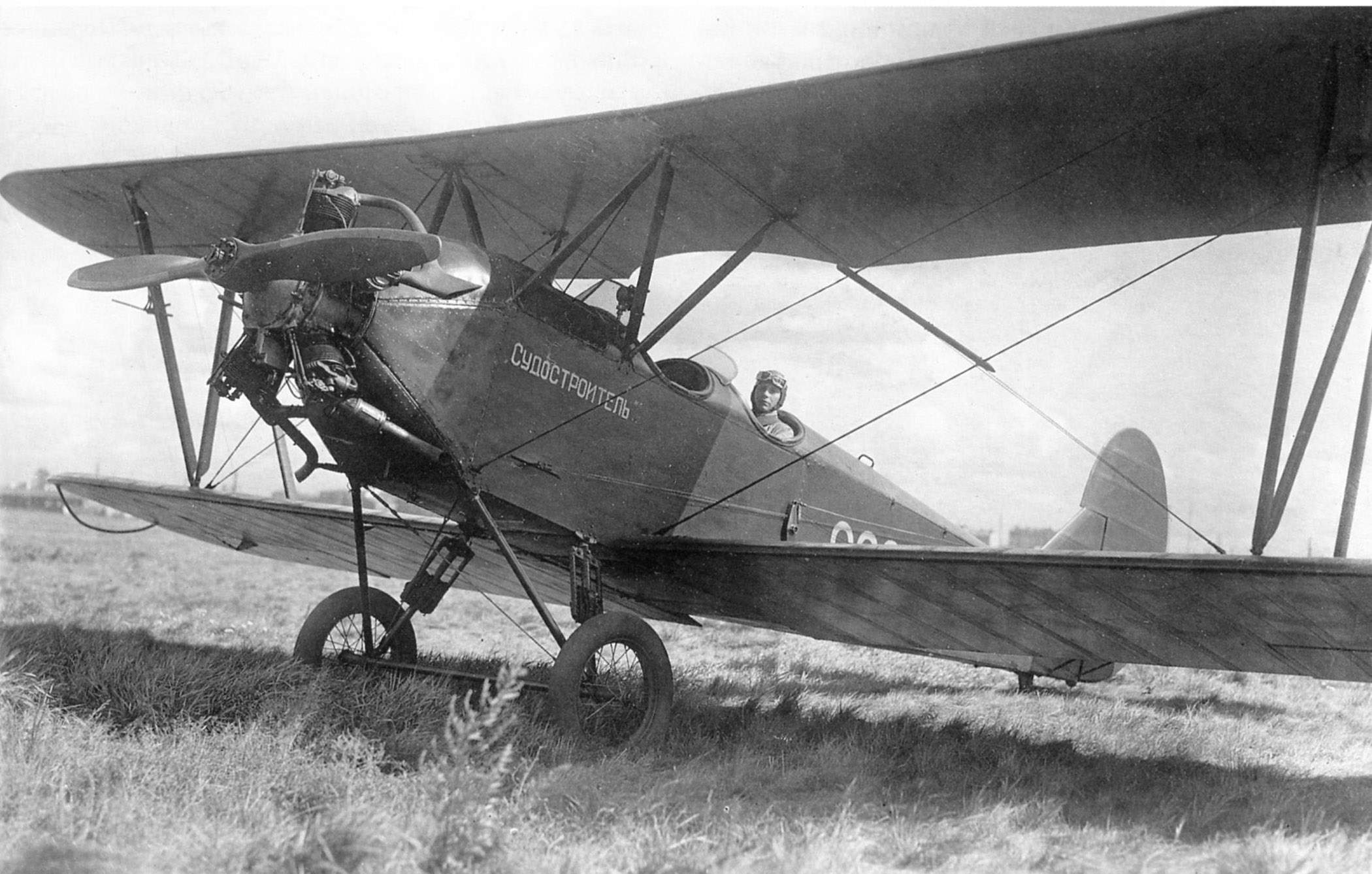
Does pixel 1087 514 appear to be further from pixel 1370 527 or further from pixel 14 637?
pixel 14 637

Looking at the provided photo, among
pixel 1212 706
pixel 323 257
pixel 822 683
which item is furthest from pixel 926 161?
pixel 1212 706

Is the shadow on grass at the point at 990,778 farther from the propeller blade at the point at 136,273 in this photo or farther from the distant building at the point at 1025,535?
the distant building at the point at 1025,535

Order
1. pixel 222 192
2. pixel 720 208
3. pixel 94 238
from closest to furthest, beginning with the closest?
1. pixel 720 208
2. pixel 222 192
3. pixel 94 238

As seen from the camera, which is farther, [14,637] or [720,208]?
[720,208]

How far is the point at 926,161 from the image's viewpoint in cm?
489

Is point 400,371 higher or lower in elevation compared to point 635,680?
higher

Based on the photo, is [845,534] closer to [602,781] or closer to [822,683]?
[822,683]

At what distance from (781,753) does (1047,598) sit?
151 cm

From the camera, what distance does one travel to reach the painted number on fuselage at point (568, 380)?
15.8 feet

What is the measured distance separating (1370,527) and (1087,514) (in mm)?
4273

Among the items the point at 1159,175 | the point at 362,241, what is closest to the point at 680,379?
the point at 362,241

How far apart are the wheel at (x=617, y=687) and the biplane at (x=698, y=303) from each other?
20 millimetres

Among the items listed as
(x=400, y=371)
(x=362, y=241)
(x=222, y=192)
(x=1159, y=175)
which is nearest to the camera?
(x=362, y=241)

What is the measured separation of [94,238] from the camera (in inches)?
285
